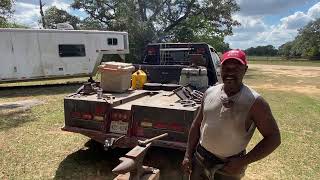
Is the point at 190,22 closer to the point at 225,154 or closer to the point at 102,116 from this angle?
the point at 102,116

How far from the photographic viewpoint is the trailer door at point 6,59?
14.3m

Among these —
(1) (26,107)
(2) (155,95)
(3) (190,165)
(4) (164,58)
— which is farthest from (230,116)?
(1) (26,107)

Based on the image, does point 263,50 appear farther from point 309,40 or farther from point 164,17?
point 164,17

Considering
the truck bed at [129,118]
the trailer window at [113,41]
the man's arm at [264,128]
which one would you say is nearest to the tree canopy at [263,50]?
the trailer window at [113,41]

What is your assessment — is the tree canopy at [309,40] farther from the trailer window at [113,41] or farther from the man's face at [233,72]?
the man's face at [233,72]

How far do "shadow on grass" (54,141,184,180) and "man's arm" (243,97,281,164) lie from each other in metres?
2.93

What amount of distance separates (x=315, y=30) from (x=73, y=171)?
3070 inches

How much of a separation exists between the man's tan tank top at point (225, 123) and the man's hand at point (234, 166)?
7cm

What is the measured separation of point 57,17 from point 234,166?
31951 mm

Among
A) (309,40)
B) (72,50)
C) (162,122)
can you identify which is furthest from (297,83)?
(309,40)

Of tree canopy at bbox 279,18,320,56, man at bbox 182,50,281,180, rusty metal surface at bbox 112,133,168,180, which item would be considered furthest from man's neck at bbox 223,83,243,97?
tree canopy at bbox 279,18,320,56

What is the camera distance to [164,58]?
916 cm

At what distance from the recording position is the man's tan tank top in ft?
8.87

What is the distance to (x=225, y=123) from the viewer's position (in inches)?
109
